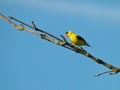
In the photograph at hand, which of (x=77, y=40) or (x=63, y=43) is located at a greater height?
(x=77, y=40)

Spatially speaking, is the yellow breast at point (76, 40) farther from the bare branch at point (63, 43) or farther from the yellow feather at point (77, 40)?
the bare branch at point (63, 43)

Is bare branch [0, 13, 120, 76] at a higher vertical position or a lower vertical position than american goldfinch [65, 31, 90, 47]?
lower

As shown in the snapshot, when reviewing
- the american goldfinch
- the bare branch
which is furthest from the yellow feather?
the bare branch

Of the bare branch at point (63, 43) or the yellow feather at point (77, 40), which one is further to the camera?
the yellow feather at point (77, 40)

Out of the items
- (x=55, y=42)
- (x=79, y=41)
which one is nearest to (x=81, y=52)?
(x=55, y=42)

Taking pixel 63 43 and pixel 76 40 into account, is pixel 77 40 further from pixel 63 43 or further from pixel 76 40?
pixel 63 43

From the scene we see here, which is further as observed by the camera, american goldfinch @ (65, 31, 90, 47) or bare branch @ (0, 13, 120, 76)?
american goldfinch @ (65, 31, 90, 47)

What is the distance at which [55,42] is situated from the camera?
2.87 m

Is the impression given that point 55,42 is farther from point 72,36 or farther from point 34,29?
point 72,36

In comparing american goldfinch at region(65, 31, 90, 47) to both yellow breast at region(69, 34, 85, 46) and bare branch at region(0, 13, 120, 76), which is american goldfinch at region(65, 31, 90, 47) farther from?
bare branch at region(0, 13, 120, 76)

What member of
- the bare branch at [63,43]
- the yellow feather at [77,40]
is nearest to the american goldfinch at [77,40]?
the yellow feather at [77,40]

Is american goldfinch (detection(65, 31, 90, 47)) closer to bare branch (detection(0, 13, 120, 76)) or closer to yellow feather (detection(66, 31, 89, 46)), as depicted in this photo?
yellow feather (detection(66, 31, 89, 46))

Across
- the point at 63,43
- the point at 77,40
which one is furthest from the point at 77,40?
the point at 63,43

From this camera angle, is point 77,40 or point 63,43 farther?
point 77,40
